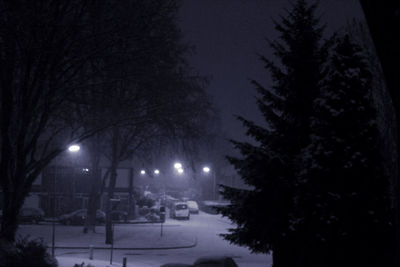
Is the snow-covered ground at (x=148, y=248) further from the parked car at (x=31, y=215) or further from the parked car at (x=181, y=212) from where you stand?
the parked car at (x=181, y=212)

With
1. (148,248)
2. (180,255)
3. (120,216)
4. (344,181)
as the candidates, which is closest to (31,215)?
(120,216)

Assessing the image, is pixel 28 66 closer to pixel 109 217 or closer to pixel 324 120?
pixel 324 120

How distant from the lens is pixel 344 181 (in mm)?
12211

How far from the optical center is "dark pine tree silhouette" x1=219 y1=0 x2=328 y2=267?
1323cm

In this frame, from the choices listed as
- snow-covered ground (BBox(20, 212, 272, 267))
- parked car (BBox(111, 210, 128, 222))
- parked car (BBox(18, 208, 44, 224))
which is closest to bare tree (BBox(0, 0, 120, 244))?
snow-covered ground (BBox(20, 212, 272, 267))

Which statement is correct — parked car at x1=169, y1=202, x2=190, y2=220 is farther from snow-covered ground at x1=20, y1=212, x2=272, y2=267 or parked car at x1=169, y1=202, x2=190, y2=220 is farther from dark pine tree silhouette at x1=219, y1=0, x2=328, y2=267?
dark pine tree silhouette at x1=219, y1=0, x2=328, y2=267

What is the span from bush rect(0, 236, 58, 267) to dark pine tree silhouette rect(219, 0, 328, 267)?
6248 mm

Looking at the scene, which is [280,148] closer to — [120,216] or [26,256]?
[26,256]

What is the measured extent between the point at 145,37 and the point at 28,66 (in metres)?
3.73

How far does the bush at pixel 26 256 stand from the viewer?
11617 mm

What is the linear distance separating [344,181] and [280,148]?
2739 millimetres

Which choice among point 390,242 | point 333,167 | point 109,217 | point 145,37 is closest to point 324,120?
point 333,167

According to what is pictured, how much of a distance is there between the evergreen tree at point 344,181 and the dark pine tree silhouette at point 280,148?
0.86 m

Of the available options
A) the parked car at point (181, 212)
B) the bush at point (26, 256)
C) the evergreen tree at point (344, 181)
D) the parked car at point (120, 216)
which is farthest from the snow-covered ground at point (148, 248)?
the parked car at point (181, 212)
